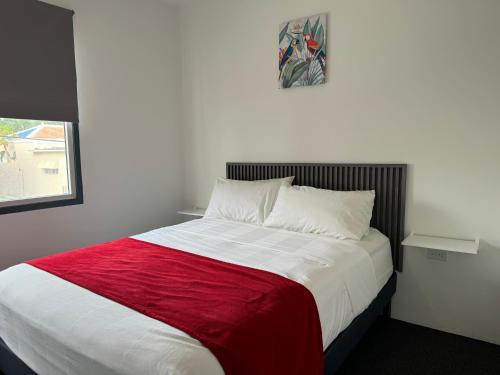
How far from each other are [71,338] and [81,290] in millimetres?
318

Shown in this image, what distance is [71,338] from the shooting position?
1209 mm

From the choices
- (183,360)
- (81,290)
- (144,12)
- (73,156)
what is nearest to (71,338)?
(81,290)

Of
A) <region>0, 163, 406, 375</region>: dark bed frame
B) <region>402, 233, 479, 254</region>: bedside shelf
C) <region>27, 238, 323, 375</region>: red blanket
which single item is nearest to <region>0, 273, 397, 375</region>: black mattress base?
<region>0, 163, 406, 375</region>: dark bed frame

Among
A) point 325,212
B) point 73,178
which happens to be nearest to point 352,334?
point 325,212

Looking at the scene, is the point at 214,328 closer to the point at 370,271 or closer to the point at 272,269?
the point at 272,269

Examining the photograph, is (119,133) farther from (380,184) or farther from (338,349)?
(338,349)

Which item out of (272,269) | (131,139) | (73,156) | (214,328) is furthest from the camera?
(131,139)

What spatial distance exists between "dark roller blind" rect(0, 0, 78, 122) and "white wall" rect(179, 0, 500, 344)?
4.79ft

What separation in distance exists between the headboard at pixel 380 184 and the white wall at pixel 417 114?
7 centimetres

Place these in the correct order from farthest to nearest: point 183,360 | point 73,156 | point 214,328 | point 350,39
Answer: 1. point 73,156
2. point 350,39
3. point 214,328
4. point 183,360

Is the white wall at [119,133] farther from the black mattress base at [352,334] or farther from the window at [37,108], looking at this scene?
the black mattress base at [352,334]

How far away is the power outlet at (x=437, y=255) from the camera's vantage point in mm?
2311

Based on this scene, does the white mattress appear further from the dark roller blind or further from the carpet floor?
the dark roller blind

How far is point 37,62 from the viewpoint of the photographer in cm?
242
